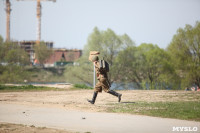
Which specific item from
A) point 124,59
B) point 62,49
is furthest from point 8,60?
point 62,49

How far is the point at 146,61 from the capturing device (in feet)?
201

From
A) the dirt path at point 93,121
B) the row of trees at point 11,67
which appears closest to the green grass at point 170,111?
the dirt path at point 93,121

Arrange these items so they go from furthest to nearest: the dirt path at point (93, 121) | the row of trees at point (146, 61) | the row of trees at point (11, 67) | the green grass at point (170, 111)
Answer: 1. the row of trees at point (11, 67)
2. the row of trees at point (146, 61)
3. the green grass at point (170, 111)
4. the dirt path at point (93, 121)

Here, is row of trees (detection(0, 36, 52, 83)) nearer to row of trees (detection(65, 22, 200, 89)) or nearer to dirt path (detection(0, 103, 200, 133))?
row of trees (detection(65, 22, 200, 89))

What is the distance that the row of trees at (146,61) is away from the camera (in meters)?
56.2

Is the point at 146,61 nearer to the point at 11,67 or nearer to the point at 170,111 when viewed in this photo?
the point at 11,67

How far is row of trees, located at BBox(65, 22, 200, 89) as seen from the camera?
184 feet

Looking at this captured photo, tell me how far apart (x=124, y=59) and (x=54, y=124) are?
50471 mm

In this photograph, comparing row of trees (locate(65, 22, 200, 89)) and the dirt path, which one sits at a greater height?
row of trees (locate(65, 22, 200, 89))

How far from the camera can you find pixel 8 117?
37.6 ft

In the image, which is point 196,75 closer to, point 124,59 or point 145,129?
point 124,59

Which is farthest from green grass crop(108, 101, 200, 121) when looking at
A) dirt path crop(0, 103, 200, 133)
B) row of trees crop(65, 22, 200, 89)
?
row of trees crop(65, 22, 200, 89)

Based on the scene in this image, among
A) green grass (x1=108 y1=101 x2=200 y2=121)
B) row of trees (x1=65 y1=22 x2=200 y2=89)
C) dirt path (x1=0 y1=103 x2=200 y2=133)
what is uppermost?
row of trees (x1=65 y1=22 x2=200 y2=89)

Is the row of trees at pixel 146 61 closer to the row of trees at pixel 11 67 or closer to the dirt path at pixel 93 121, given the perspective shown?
the row of trees at pixel 11 67
